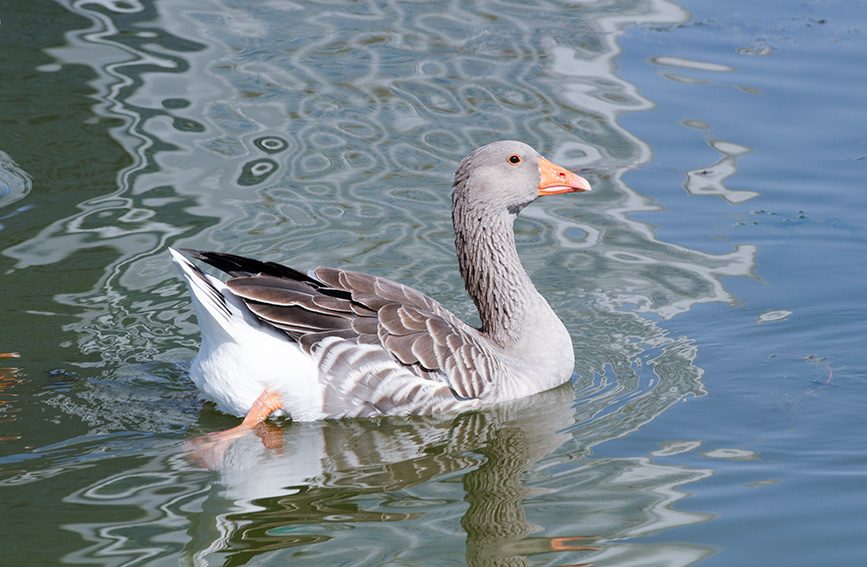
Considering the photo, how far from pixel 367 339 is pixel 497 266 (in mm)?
1180

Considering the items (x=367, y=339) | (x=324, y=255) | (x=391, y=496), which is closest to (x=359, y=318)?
(x=367, y=339)

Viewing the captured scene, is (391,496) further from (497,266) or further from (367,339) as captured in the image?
(497,266)

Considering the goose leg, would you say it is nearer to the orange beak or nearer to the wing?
the wing

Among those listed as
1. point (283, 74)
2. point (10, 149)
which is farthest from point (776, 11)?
point (10, 149)

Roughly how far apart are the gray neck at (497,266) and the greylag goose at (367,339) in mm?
11

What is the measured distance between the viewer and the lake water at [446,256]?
559 centimetres

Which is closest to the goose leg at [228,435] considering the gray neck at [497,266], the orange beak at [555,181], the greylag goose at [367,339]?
the greylag goose at [367,339]

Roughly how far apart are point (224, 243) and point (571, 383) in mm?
3211

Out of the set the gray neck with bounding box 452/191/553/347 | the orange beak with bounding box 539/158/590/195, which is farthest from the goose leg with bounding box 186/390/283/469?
the orange beak with bounding box 539/158/590/195

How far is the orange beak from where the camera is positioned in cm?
742

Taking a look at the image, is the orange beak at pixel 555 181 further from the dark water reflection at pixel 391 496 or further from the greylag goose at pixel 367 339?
the dark water reflection at pixel 391 496

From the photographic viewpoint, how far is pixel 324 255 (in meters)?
8.91

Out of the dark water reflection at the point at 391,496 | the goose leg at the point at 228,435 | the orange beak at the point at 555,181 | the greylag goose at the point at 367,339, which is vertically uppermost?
the orange beak at the point at 555,181

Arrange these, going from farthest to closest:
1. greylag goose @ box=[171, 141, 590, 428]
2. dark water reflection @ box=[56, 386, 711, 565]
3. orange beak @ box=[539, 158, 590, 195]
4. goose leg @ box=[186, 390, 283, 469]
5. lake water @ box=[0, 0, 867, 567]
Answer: orange beak @ box=[539, 158, 590, 195], greylag goose @ box=[171, 141, 590, 428], goose leg @ box=[186, 390, 283, 469], lake water @ box=[0, 0, 867, 567], dark water reflection @ box=[56, 386, 711, 565]
